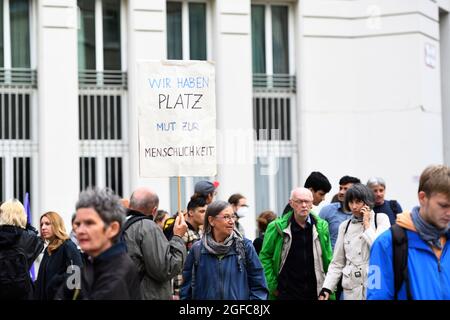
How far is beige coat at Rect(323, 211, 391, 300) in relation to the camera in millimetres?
10344

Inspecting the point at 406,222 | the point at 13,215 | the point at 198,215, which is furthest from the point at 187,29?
the point at 406,222

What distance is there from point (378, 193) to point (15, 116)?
10.9 m

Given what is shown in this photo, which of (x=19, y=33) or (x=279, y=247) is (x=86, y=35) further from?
(x=279, y=247)

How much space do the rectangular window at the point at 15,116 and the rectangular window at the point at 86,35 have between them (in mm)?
1323

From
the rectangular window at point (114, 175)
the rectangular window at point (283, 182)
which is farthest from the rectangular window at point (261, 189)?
the rectangular window at point (114, 175)

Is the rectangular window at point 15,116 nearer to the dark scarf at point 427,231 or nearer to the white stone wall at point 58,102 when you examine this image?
the white stone wall at point 58,102

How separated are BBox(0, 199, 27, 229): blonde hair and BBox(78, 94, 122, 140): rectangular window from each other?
11.3 m

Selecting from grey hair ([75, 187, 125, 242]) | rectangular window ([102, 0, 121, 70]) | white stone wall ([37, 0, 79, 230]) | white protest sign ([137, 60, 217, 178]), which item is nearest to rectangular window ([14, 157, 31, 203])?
white stone wall ([37, 0, 79, 230])

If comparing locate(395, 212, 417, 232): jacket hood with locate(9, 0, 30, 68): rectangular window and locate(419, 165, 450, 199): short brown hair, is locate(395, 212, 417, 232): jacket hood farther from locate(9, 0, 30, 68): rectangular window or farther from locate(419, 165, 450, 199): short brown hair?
locate(9, 0, 30, 68): rectangular window

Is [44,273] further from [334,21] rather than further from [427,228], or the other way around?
[334,21]

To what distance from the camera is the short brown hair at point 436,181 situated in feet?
20.3

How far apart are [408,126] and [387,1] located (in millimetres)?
2679

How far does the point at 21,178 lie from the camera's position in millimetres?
21109
